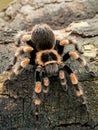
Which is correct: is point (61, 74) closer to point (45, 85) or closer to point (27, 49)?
point (45, 85)

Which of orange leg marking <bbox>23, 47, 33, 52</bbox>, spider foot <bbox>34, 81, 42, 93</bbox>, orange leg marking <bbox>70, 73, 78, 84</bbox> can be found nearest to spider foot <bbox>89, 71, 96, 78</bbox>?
orange leg marking <bbox>70, 73, 78, 84</bbox>

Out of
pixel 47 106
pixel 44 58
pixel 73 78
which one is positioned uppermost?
pixel 44 58

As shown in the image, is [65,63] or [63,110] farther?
[65,63]

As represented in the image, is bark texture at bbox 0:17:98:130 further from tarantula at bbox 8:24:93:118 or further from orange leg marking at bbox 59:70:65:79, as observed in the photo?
orange leg marking at bbox 59:70:65:79

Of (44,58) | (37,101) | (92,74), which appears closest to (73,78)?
(92,74)

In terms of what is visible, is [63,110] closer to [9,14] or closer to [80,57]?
[80,57]

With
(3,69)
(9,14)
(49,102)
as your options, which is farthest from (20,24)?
(49,102)

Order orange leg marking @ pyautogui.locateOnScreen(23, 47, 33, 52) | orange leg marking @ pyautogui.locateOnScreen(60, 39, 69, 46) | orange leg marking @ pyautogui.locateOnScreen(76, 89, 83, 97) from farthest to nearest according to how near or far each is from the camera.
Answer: orange leg marking @ pyautogui.locateOnScreen(60, 39, 69, 46) → orange leg marking @ pyautogui.locateOnScreen(23, 47, 33, 52) → orange leg marking @ pyautogui.locateOnScreen(76, 89, 83, 97)

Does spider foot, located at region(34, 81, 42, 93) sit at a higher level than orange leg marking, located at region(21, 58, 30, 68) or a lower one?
lower
